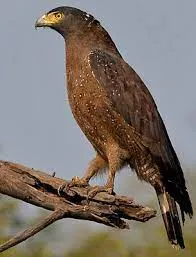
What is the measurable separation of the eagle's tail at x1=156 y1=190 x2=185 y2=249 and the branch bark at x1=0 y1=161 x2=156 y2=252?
1075 millimetres

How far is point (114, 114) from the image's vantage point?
8148mm

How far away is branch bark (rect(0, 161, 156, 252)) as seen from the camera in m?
7.10

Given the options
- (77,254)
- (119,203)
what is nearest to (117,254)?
(77,254)

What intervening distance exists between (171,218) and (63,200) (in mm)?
1589

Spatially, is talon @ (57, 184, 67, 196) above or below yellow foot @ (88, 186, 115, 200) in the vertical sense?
above

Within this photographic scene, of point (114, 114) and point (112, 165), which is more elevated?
point (114, 114)

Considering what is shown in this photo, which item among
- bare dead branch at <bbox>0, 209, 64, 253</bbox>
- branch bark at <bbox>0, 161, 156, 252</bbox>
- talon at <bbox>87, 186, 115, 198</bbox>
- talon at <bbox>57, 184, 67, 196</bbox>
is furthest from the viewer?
talon at <bbox>87, 186, 115, 198</bbox>

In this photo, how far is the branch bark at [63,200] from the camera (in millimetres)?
7098

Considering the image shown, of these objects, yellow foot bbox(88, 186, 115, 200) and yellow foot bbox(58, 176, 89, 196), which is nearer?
yellow foot bbox(58, 176, 89, 196)

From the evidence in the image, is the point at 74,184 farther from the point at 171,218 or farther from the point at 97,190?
the point at 171,218

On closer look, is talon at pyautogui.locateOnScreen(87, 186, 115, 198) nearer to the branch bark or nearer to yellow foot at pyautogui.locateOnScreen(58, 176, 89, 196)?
the branch bark

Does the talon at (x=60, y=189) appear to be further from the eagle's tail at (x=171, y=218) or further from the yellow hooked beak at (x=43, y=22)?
the yellow hooked beak at (x=43, y=22)

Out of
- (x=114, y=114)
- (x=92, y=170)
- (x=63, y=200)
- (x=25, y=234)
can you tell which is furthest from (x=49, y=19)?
(x=25, y=234)

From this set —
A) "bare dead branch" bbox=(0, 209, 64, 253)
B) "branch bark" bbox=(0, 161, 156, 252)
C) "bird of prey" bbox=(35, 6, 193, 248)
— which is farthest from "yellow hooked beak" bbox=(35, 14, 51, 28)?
"bare dead branch" bbox=(0, 209, 64, 253)
